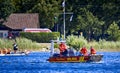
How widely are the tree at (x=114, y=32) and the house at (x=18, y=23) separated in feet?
44.0

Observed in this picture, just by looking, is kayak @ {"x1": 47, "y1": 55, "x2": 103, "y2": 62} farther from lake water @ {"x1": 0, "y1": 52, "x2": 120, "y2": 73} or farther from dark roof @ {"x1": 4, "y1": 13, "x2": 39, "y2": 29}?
dark roof @ {"x1": 4, "y1": 13, "x2": 39, "y2": 29}

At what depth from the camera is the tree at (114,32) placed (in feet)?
362

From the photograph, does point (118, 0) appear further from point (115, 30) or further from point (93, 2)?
point (115, 30)

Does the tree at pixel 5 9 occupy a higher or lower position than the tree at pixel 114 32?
A: higher

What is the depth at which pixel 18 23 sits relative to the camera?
119125mm

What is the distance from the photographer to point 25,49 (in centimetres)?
9169

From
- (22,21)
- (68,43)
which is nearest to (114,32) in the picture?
(22,21)

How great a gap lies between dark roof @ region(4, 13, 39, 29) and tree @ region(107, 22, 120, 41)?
13.6 meters

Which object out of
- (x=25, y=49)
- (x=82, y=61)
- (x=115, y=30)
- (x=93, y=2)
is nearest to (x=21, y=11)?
(x=93, y=2)

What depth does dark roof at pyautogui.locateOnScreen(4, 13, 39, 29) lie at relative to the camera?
118188 mm

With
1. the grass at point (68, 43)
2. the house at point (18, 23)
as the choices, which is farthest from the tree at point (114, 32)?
the house at point (18, 23)

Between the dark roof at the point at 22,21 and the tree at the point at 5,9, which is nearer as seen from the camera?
the tree at the point at 5,9

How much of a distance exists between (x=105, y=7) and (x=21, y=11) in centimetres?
1735

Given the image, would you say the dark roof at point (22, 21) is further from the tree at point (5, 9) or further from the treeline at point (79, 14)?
the tree at point (5, 9)
